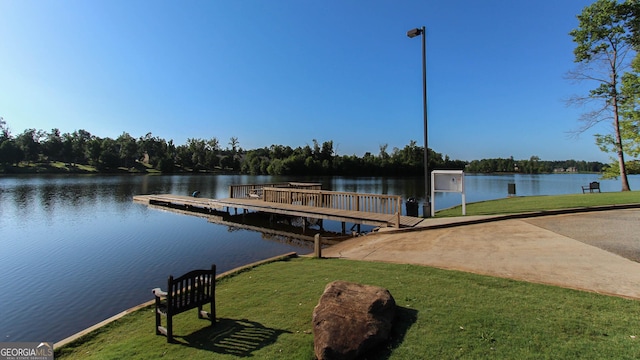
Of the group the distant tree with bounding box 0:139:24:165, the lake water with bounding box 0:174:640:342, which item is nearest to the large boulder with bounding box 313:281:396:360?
the lake water with bounding box 0:174:640:342

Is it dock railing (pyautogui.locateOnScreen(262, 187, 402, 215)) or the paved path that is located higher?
dock railing (pyautogui.locateOnScreen(262, 187, 402, 215))

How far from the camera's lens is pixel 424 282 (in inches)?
211

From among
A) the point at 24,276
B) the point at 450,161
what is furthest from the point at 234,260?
the point at 450,161

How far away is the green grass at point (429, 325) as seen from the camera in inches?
129

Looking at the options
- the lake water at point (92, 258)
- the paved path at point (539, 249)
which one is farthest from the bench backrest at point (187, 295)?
the paved path at point (539, 249)

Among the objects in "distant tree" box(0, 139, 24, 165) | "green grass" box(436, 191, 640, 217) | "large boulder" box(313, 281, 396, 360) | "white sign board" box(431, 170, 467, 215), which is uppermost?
"distant tree" box(0, 139, 24, 165)

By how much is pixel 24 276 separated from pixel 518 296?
12.9m

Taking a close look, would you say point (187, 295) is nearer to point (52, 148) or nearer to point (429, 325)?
point (429, 325)

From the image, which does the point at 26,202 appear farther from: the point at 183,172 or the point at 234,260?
the point at 183,172

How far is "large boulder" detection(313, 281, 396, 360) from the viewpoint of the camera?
339 cm

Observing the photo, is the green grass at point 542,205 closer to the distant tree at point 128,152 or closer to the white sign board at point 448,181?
the white sign board at point 448,181

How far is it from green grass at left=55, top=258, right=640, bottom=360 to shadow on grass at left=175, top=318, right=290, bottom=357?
14mm

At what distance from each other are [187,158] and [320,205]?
9501 centimetres

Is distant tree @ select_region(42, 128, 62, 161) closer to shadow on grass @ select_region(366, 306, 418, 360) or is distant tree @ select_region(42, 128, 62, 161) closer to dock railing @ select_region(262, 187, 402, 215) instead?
dock railing @ select_region(262, 187, 402, 215)
